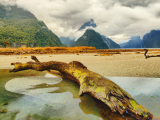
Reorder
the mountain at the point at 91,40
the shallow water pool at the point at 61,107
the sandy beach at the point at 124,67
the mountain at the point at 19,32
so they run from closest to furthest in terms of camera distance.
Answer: the shallow water pool at the point at 61,107 → the sandy beach at the point at 124,67 → the mountain at the point at 19,32 → the mountain at the point at 91,40

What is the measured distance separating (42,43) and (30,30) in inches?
603

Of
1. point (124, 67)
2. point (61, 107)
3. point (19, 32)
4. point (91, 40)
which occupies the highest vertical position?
point (91, 40)

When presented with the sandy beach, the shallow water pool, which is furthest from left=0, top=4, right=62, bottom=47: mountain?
the shallow water pool

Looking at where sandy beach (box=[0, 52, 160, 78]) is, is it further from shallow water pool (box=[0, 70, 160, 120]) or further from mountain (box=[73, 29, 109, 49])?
mountain (box=[73, 29, 109, 49])

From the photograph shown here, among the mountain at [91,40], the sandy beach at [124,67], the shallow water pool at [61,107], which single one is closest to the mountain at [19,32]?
the sandy beach at [124,67]

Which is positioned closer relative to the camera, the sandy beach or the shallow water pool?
the shallow water pool

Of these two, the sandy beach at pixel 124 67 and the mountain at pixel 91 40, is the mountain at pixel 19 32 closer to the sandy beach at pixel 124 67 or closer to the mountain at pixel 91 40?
the sandy beach at pixel 124 67

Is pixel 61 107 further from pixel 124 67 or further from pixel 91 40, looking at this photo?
pixel 91 40

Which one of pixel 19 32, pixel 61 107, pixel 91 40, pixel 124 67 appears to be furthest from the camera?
pixel 91 40

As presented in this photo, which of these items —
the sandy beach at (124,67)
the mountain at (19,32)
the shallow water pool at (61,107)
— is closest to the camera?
the shallow water pool at (61,107)

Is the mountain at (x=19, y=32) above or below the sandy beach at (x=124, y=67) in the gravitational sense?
above

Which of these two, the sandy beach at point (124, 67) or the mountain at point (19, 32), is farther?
the mountain at point (19, 32)

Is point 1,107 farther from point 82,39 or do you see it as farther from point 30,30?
point 82,39

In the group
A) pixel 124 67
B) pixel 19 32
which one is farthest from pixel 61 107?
pixel 19 32
